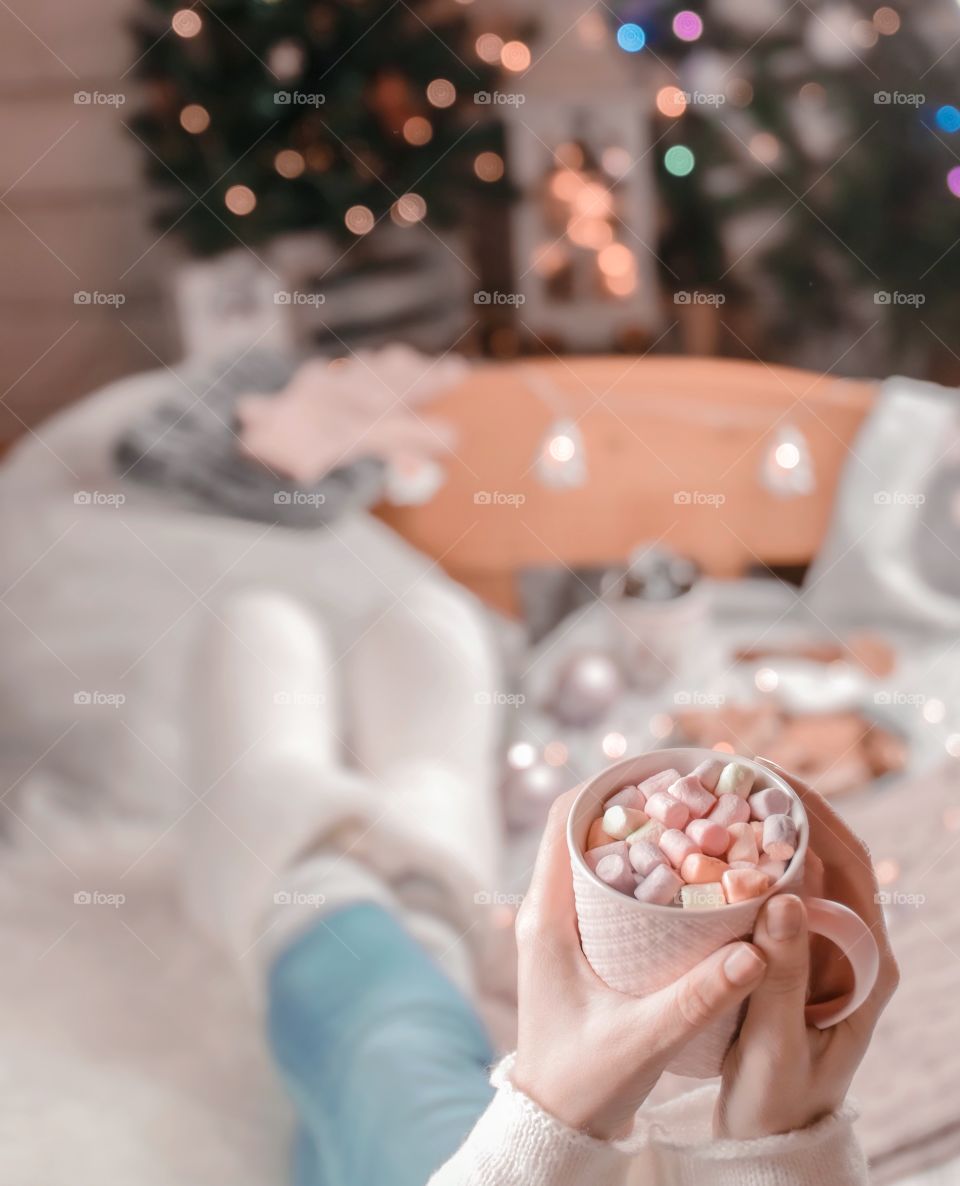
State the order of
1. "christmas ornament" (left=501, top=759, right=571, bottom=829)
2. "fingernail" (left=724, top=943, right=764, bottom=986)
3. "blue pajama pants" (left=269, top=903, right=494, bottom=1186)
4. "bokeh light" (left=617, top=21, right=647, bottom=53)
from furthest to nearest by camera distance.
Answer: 1. "bokeh light" (left=617, top=21, right=647, bottom=53)
2. "christmas ornament" (left=501, top=759, right=571, bottom=829)
3. "blue pajama pants" (left=269, top=903, right=494, bottom=1186)
4. "fingernail" (left=724, top=943, right=764, bottom=986)

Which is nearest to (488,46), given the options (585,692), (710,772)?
(585,692)

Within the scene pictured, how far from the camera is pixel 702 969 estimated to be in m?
0.35

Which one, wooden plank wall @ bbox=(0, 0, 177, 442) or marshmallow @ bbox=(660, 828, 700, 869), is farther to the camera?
wooden plank wall @ bbox=(0, 0, 177, 442)

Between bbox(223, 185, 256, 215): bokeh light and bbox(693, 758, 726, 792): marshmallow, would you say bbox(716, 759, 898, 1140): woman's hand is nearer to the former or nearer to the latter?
bbox(693, 758, 726, 792): marshmallow

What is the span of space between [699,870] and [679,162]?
3.16ft

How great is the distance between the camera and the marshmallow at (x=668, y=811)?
0.39 m

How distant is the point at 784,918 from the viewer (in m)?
0.35

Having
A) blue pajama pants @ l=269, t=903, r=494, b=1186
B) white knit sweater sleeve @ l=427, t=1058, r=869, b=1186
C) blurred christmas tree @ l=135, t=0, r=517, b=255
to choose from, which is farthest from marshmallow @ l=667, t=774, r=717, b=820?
blurred christmas tree @ l=135, t=0, r=517, b=255

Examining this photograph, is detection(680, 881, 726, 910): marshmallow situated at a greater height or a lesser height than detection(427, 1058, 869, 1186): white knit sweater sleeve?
greater

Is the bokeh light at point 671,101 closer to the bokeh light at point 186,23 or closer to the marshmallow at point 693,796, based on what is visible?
the bokeh light at point 186,23

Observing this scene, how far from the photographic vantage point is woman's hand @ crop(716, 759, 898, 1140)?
372 mm

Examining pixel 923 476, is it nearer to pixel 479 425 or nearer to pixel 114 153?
pixel 479 425

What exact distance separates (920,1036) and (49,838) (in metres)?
0.73

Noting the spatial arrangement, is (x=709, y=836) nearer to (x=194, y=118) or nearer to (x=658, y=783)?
(x=658, y=783)
